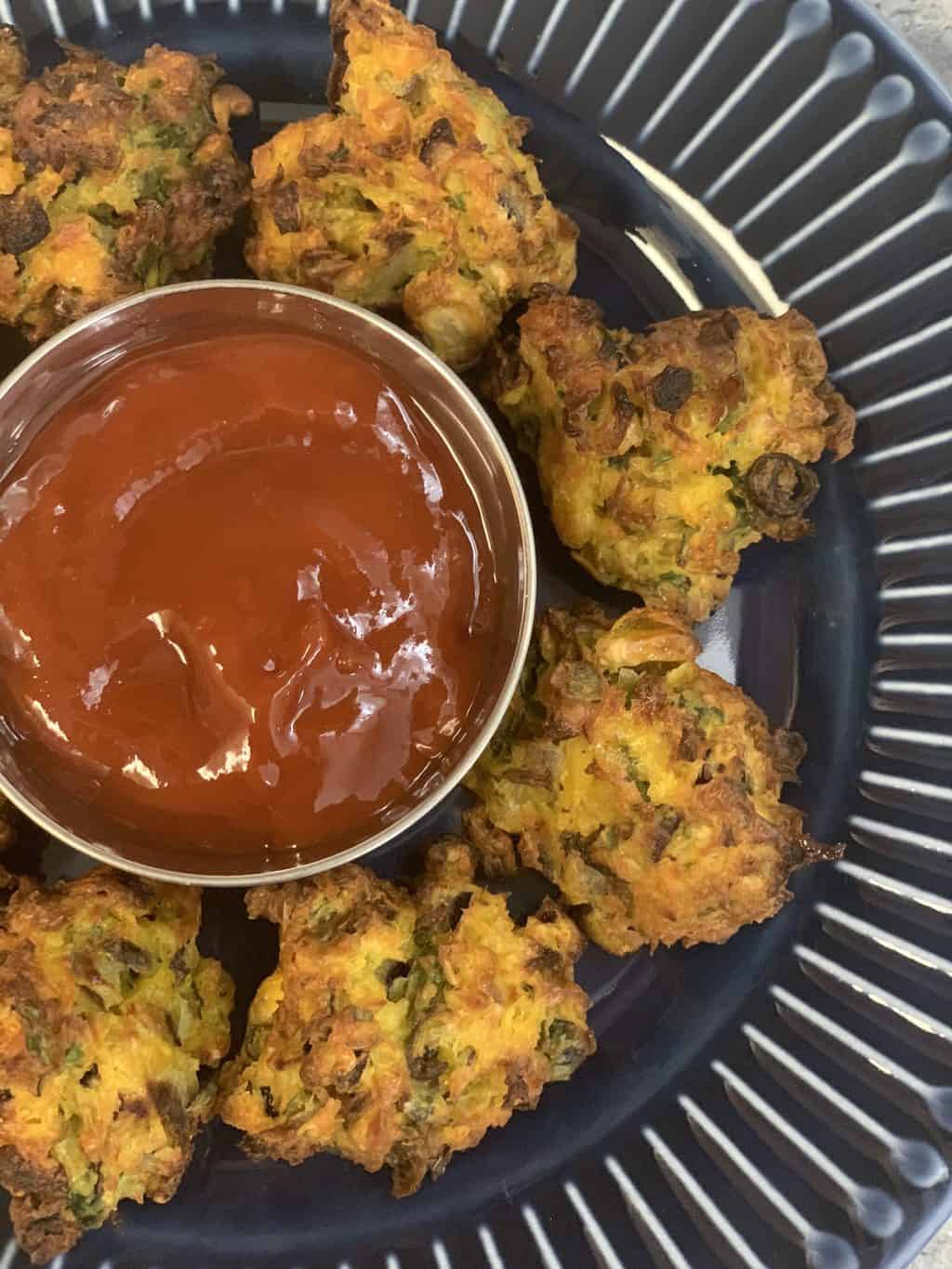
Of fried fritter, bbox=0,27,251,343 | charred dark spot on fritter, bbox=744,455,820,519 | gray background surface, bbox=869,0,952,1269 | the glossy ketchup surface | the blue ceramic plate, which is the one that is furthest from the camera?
gray background surface, bbox=869,0,952,1269

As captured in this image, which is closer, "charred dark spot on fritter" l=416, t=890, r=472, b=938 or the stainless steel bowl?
the stainless steel bowl

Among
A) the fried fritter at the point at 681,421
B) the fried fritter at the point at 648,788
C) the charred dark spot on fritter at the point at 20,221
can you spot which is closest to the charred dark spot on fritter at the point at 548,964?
the fried fritter at the point at 648,788

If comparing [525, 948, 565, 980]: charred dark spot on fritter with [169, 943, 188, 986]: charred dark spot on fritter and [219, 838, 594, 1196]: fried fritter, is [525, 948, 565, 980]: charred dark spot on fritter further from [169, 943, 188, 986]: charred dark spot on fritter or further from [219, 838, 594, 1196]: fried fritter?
[169, 943, 188, 986]: charred dark spot on fritter

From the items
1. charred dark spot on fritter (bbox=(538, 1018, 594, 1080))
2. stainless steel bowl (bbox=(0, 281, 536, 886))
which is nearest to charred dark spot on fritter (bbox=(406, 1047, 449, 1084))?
charred dark spot on fritter (bbox=(538, 1018, 594, 1080))

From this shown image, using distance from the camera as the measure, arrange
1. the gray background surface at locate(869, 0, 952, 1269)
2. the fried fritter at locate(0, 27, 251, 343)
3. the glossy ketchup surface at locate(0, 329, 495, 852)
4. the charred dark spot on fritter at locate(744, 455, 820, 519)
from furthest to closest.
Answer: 1. the gray background surface at locate(869, 0, 952, 1269)
2. the charred dark spot on fritter at locate(744, 455, 820, 519)
3. the fried fritter at locate(0, 27, 251, 343)
4. the glossy ketchup surface at locate(0, 329, 495, 852)

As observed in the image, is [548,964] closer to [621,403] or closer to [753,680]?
[753,680]

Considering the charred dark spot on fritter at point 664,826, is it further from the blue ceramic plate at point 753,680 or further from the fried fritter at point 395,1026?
the blue ceramic plate at point 753,680

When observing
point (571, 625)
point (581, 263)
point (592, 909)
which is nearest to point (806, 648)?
point (571, 625)
